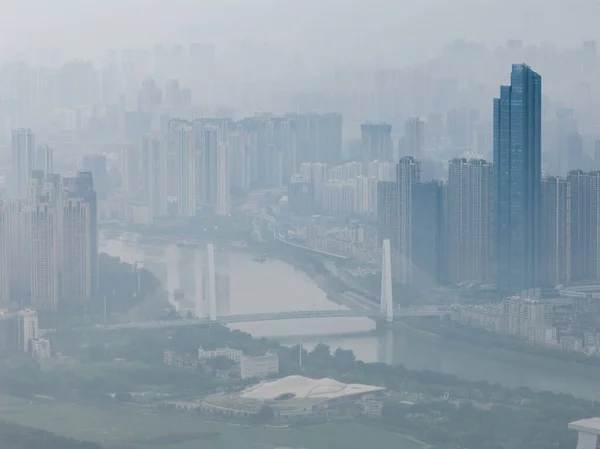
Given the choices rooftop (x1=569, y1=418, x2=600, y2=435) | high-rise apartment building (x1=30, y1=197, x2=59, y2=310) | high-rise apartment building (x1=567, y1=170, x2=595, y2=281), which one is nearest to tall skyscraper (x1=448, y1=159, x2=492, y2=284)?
high-rise apartment building (x1=567, y1=170, x2=595, y2=281)

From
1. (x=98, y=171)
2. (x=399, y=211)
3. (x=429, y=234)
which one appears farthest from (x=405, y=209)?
(x=98, y=171)

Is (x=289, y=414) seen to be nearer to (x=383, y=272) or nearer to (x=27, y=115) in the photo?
(x=383, y=272)

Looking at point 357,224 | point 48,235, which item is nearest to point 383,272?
point 357,224

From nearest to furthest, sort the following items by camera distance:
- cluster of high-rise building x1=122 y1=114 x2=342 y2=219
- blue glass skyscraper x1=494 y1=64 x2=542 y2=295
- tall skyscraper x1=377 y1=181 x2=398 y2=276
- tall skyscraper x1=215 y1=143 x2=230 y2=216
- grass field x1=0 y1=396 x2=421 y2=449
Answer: grass field x1=0 y1=396 x2=421 y2=449 → blue glass skyscraper x1=494 y1=64 x2=542 y2=295 → tall skyscraper x1=377 y1=181 x2=398 y2=276 → cluster of high-rise building x1=122 y1=114 x2=342 y2=219 → tall skyscraper x1=215 y1=143 x2=230 y2=216

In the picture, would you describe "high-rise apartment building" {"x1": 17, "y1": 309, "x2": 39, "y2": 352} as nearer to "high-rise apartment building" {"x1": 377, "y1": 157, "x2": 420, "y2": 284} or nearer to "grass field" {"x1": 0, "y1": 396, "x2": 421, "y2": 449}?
"grass field" {"x1": 0, "y1": 396, "x2": 421, "y2": 449}

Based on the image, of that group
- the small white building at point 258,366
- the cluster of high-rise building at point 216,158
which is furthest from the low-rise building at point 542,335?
the cluster of high-rise building at point 216,158

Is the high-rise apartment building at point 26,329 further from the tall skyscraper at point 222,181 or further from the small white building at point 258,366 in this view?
the tall skyscraper at point 222,181
